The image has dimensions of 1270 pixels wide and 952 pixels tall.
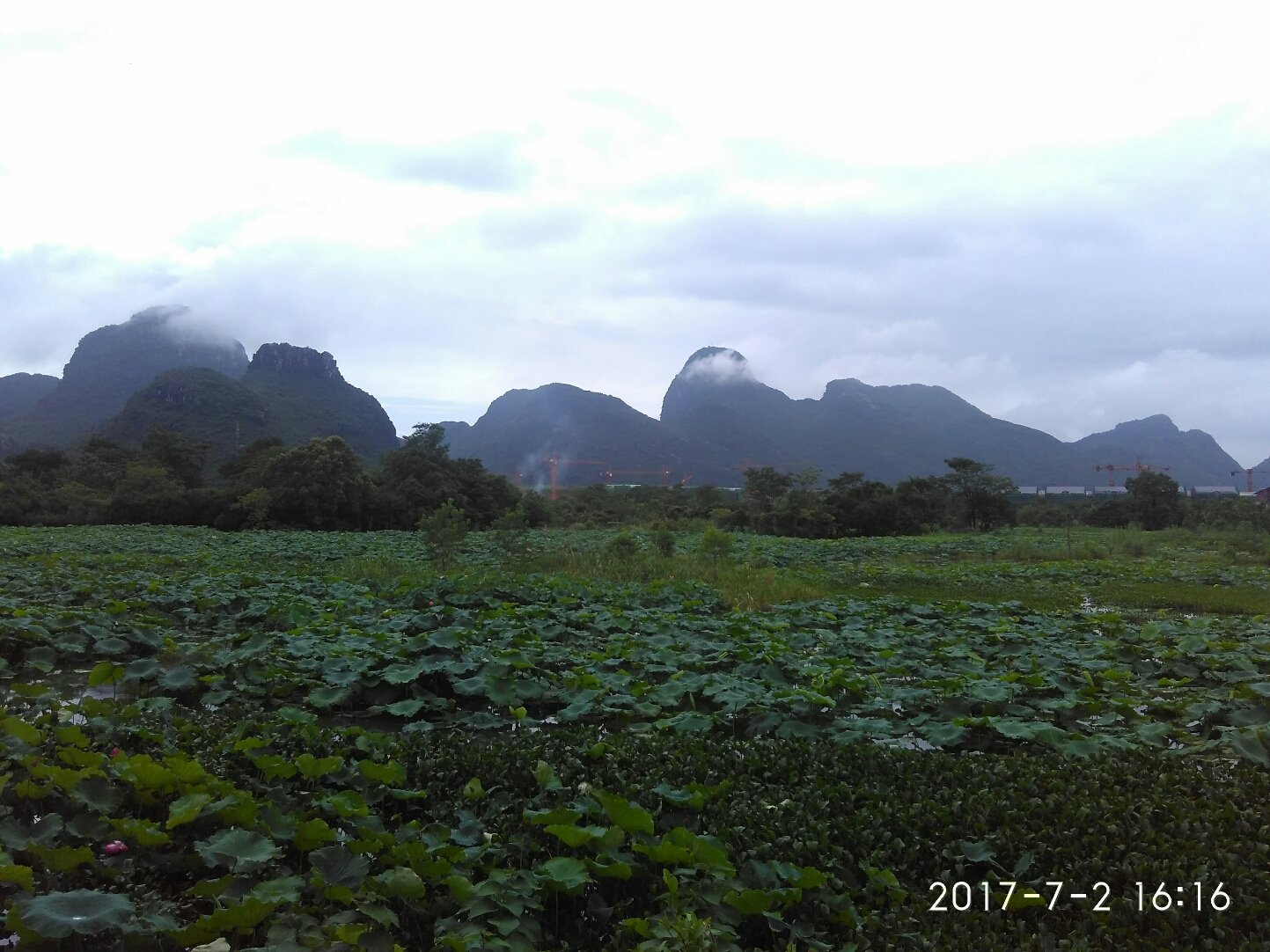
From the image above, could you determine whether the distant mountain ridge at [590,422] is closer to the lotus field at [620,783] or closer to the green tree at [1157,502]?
the green tree at [1157,502]

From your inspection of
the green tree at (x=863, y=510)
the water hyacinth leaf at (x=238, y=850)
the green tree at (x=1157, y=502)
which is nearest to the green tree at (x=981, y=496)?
the green tree at (x=863, y=510)

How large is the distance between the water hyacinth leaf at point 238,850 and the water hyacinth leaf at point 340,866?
0.14 meters

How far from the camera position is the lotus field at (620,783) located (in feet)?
7.34

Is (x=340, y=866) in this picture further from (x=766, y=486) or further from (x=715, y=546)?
(x=766, y=486)

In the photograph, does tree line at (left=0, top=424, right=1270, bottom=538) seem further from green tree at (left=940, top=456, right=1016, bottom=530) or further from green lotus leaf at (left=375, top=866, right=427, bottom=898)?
green lotus leaf at (left=375, top=866, right=427, bottom=898)

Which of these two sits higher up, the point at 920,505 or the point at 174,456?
the point at 174,456

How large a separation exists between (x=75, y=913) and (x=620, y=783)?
1.85 m

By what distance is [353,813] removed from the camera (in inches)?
102

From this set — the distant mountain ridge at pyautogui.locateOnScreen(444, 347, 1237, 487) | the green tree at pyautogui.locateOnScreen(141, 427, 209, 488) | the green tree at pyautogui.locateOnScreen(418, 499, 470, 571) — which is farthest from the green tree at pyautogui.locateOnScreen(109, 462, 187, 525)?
the distant mountain ridge at pyautogui.locateOnScreen(444, 347, 1237, 487)

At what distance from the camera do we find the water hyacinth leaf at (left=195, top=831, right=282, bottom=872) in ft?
7.27

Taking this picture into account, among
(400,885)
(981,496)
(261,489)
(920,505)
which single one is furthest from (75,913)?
(981,496)

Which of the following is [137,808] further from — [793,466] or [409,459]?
[793,466]

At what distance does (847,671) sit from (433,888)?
3.40 m

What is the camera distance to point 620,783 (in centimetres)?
312
